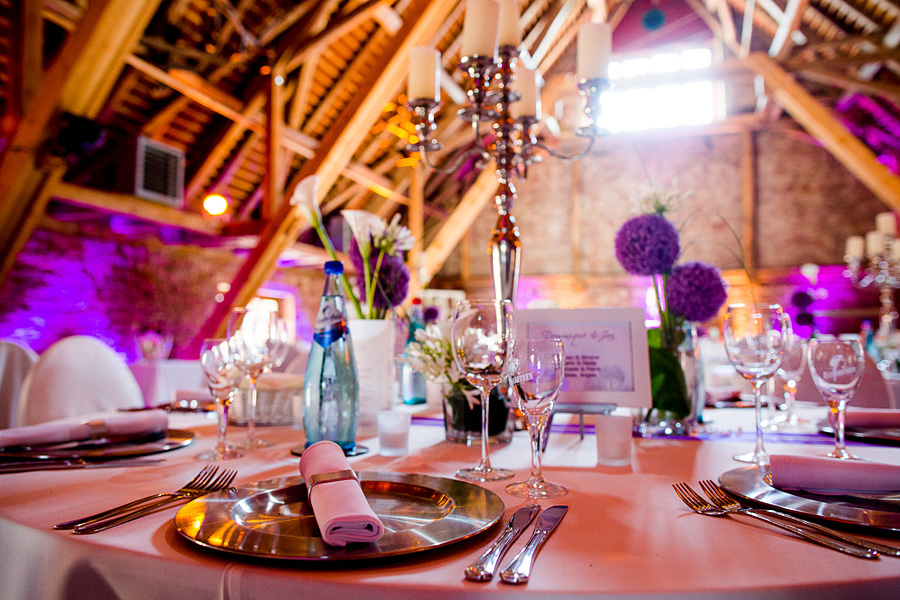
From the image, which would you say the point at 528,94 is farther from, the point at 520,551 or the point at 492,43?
the point at 520,551

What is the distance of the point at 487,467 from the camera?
918 millimetres

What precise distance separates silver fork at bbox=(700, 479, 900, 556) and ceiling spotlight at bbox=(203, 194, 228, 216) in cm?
646

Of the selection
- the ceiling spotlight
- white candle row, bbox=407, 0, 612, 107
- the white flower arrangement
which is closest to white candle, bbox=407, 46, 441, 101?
white candle row, bbox=407, 0, 612, 107

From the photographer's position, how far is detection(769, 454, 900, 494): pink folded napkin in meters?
0.72

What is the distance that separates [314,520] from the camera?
678 mm

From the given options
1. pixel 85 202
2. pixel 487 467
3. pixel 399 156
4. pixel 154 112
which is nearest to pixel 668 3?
pixel 399 156

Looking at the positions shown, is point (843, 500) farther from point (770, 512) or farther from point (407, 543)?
point (407, 543)

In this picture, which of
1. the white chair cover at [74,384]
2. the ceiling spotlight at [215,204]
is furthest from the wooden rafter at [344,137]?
the white chair cover at [74,384]

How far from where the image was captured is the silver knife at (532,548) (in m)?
0.50

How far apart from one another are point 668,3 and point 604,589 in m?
11.9

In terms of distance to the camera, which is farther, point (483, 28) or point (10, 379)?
point (10, 379)

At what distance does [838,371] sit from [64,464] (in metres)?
1.27

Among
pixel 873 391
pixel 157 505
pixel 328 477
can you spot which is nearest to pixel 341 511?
pixel 328 477

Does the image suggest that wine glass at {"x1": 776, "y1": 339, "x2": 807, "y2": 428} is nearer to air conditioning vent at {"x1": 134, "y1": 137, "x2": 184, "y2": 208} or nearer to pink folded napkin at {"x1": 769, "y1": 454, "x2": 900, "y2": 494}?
pink folded napkin at {"x1": 769, "y1": 454, "x2": 900, "y2": 494}
